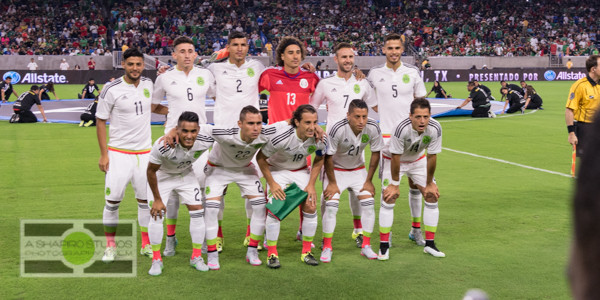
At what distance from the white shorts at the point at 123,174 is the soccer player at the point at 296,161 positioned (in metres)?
1.43

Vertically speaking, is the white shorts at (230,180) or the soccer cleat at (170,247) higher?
the white shorts at (230,180)

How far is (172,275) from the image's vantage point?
6.74 m

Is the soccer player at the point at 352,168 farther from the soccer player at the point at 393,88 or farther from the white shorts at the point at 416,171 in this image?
the soccer player at the point at 393,88

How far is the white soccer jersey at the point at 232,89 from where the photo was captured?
7.93m

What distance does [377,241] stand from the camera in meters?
8.12

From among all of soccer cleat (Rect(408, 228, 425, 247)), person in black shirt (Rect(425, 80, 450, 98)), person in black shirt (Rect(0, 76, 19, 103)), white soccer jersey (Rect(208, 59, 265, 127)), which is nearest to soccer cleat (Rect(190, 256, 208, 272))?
white soccer jersey (Rect(208, 59, 265, 127))

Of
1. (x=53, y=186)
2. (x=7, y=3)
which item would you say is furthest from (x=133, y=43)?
(x=53, y=186)

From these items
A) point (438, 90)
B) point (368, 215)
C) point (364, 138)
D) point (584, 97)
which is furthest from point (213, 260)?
point (438, 90)

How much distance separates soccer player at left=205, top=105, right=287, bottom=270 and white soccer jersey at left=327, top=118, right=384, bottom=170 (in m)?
0.68

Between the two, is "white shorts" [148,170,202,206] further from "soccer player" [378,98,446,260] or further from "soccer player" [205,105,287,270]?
"soccer player" [378,98,446,260]

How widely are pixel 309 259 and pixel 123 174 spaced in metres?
2.45

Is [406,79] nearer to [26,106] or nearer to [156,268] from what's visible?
[156,268]

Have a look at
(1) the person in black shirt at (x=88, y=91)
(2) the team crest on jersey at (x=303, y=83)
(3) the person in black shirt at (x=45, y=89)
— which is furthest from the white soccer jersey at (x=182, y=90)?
(1) the person in black shirt at (x=88, y=91)

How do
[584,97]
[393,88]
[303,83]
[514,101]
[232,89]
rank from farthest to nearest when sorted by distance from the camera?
1. [514,101]
2. [584,97]
3. [393,88]
4. [303,83]
5. [232,89]
